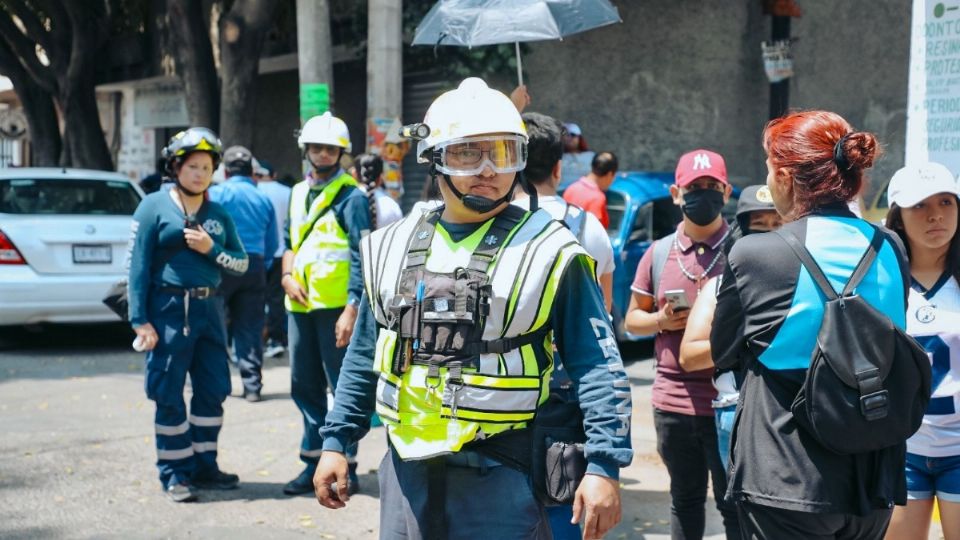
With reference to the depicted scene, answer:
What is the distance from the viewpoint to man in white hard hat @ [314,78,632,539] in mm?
3049

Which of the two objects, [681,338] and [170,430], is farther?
[170,430]

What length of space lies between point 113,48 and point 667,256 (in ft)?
63.3

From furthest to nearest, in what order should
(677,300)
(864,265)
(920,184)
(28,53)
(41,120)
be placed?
1. (41,120)
2. (28,53)
3. (677,300)
4. (920,184)
5. (864,265)

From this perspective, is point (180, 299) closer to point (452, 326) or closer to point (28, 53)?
point (452, 326)

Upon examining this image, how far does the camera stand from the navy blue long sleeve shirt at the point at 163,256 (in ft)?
20.2

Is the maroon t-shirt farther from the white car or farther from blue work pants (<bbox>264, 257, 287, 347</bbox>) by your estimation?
the white car

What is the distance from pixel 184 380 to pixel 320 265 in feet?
3.28

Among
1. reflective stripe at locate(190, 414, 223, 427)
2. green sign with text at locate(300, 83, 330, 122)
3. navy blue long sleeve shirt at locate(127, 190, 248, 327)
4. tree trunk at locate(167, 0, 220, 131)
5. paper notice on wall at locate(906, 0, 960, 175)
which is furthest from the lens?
tree trunk at locate(167, 0, 220, 131)

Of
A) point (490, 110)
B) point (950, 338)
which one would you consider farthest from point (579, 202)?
point (490, 110)

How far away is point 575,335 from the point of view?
3162 mm

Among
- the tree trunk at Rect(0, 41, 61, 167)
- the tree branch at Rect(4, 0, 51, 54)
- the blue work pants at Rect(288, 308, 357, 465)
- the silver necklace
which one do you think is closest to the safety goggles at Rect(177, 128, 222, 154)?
the blue work pants at Rect(288, 308, 357, 465)

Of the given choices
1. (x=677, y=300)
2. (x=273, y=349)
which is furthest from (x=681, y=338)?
(x=273, y=349)

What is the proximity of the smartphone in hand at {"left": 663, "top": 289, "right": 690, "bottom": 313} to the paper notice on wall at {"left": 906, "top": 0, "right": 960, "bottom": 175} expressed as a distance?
181 centimetres

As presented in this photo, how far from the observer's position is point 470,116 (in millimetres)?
3158
